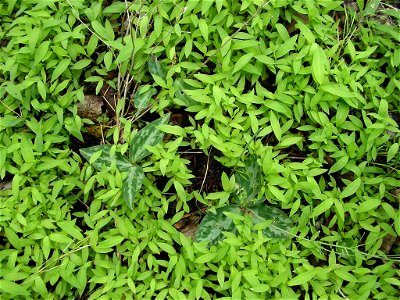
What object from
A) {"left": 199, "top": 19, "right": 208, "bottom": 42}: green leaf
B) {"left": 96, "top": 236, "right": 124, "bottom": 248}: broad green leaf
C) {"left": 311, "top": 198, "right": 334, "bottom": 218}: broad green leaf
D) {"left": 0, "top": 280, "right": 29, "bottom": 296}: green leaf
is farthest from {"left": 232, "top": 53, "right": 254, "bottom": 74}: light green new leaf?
{"left": 0, "top": 280, "right": 29, "bottom": 296}: green leaf

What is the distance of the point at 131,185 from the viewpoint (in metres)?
2.51

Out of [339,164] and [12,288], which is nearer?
[12,288]

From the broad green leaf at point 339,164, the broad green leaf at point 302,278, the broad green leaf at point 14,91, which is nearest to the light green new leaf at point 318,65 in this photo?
the broad green leaf at point 339,164

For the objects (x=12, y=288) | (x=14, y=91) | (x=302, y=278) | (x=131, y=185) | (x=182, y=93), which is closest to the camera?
(x=12, y=288)

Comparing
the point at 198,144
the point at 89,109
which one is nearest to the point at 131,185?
the point at 198,144

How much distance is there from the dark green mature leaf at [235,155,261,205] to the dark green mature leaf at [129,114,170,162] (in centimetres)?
50

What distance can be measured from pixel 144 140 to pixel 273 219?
83cm

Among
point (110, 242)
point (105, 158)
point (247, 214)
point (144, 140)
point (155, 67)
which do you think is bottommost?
point (110, 242)

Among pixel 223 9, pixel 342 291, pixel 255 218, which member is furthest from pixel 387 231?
pixel 223 9

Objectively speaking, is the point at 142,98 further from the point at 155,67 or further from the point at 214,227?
the point at 214,227

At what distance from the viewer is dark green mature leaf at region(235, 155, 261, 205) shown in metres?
2.58

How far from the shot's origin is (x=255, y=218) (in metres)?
2.57

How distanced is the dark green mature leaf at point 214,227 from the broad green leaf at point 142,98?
720 millimetres

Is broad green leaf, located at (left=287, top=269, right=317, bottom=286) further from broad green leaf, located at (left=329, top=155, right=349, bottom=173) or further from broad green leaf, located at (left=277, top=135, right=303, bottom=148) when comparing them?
broad green leaf, located at (left=277, top=135, right=303, bottom=148)
